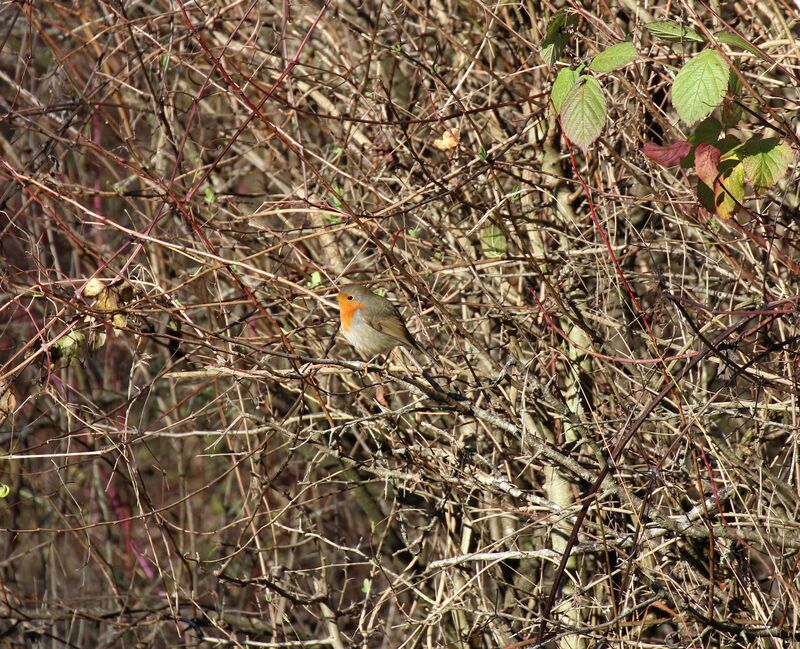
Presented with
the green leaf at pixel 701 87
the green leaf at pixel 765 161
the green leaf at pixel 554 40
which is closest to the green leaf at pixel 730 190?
the green leaf at pixel 765 161

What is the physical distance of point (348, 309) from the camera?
377 centimetres

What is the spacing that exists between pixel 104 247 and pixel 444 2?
270cm

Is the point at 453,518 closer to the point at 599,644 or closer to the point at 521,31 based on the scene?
the point at 599,644

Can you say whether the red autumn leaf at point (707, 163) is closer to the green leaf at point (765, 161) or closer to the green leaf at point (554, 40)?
the green leaf at point (765, 161)

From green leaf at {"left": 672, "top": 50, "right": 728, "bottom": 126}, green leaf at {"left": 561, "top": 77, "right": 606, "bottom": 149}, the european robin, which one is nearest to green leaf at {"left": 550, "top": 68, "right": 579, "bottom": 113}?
green leaf at {"left": 561, "top": 77, "right": 606, "bottom": 149}

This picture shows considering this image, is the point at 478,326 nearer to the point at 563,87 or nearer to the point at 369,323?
the point at 369,323

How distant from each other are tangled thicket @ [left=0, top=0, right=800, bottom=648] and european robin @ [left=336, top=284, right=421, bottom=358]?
9 centimetres

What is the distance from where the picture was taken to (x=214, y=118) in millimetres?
5363

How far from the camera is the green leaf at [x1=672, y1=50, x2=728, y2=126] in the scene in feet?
7.06

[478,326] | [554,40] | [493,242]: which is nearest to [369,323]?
[478,326]

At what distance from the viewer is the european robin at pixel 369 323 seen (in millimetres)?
3770

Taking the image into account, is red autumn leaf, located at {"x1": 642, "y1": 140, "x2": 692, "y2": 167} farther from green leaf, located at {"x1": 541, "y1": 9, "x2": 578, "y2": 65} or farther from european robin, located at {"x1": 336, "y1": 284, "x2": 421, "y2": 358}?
european robin, located at {"x1": 336, "y1": 284, "x2": 421, "y2": 358}

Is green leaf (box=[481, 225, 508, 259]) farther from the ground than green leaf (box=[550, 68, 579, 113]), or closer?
closer

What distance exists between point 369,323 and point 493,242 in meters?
0.64
